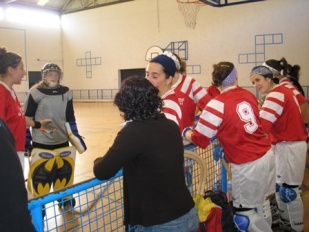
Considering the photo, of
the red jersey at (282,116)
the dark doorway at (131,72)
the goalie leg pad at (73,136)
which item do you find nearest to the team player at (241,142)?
the red jersey at (282,116)

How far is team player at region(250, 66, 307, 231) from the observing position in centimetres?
306

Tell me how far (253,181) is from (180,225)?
97 centimetres

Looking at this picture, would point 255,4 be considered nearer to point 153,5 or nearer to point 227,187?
point 153,5

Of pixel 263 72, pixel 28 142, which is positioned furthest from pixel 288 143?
pixel 28 142

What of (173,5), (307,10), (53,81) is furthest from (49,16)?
(53,81)

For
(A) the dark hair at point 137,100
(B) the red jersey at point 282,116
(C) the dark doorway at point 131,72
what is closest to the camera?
(A) the dark hair at point 137,100

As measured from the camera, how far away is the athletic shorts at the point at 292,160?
3158 millimetres

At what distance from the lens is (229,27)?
17.3 meters

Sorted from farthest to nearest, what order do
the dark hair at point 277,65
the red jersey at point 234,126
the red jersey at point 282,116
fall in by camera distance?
the dark hair at point 277,65
the red jersey at point 282,116
the red jersey at point 234,126

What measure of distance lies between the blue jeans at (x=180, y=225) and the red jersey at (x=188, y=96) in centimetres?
157

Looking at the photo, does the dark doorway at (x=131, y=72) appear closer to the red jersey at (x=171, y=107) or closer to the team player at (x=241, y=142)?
the red jersey at (x=171, y=107)

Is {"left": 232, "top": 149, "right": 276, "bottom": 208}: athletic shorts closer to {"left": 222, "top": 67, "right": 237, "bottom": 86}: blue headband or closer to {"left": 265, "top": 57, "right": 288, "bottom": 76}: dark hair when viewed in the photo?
{"left": 222, "top": 67, "right": 237, "bottom": 86}: blue headband

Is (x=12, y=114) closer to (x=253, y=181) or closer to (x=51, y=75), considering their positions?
(x=51, y=75)

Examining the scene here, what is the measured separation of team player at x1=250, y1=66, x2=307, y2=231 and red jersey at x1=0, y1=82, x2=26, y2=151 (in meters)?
2.23
